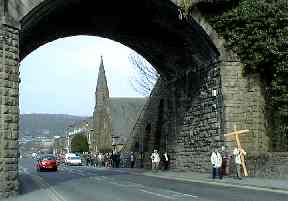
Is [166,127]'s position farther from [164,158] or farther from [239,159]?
[239,159]

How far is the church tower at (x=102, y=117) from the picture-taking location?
3760 inches

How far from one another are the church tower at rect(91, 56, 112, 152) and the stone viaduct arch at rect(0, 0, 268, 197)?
58194 mm

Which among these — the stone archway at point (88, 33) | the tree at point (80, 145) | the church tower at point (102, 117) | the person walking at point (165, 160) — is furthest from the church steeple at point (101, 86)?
the stone archway at point (88, 33)

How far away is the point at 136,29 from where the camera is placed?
108ft

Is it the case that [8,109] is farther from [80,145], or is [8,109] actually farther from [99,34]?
[80,145]

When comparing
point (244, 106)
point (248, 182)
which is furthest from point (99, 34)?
point (248, 182)

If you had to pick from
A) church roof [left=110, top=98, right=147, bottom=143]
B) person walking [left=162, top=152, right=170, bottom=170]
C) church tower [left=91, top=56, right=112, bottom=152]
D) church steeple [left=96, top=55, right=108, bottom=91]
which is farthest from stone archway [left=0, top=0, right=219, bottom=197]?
church steeple [left=96, top=55, right=108, bottom=91]

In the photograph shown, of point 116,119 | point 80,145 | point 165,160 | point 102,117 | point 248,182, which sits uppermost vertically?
point 102,117

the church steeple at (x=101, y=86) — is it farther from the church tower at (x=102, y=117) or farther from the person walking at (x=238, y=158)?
the person walking at (x=238, y=158)

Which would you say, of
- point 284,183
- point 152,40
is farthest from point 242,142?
point 152,40

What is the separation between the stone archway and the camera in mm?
20344

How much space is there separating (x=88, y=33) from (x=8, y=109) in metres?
15.6

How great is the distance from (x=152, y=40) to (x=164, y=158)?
815 centimetres

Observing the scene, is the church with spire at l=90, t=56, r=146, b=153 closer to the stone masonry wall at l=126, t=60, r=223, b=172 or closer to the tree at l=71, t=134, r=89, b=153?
the tree at l=71, t=134, r=89, b=153
